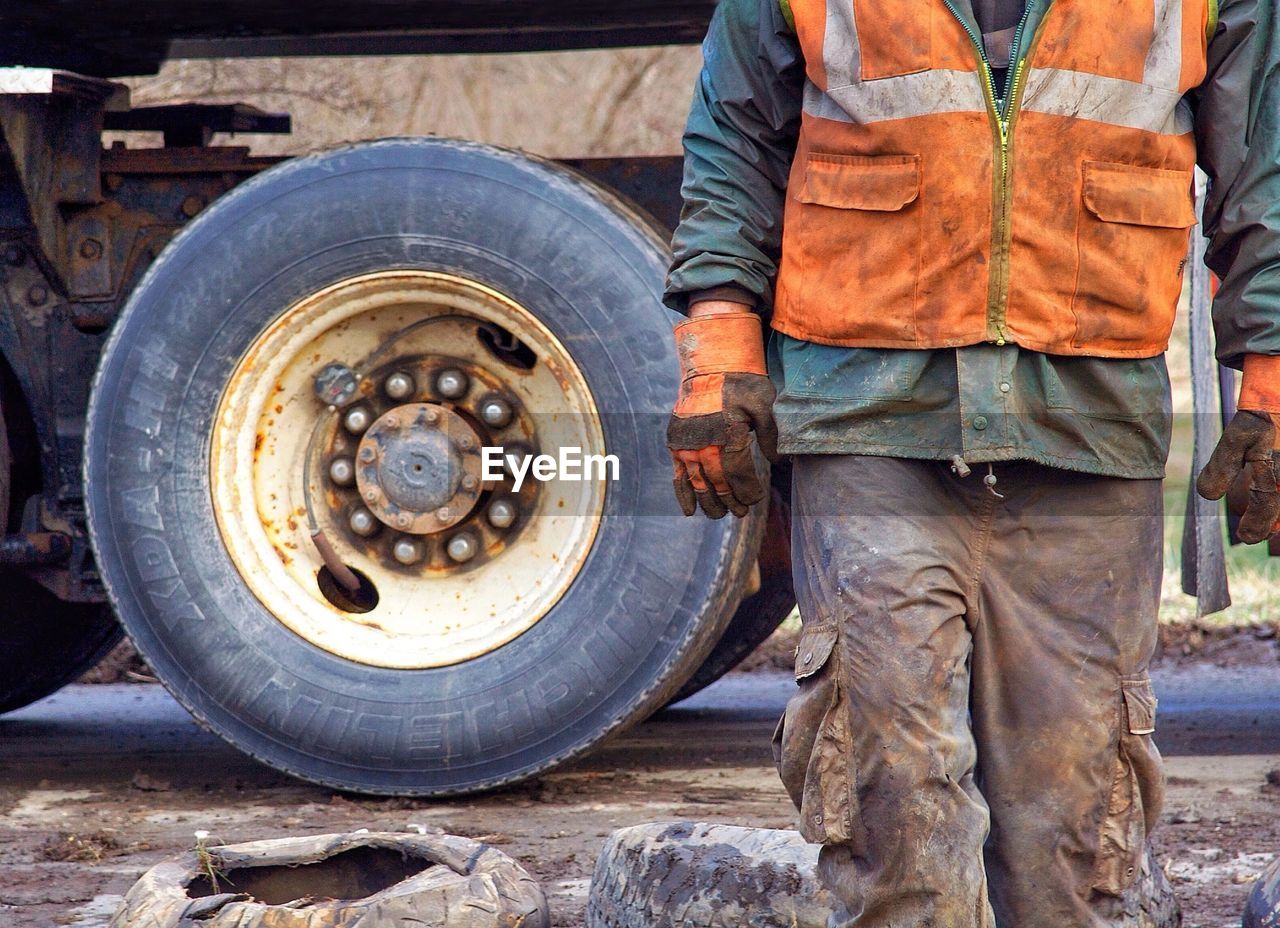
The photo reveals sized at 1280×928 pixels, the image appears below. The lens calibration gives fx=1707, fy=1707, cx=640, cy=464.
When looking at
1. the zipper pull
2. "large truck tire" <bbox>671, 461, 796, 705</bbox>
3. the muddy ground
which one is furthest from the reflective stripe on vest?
"large truck tire" <bbox>671, 461, 796, 705</bbox>

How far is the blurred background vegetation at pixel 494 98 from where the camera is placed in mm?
9664

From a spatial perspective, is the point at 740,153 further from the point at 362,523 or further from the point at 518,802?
the point at 518,802

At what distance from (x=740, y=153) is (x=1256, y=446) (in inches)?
33.7

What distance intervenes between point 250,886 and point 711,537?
1263 mm

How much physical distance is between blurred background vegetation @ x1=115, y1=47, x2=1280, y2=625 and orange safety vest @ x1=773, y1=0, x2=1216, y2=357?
24.1 ft

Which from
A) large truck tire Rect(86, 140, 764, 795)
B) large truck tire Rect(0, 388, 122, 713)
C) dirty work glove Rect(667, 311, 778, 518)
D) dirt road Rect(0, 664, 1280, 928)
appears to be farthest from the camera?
large truck tire Rect(0, 388, 122, 713)

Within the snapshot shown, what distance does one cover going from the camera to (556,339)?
12.5 ft

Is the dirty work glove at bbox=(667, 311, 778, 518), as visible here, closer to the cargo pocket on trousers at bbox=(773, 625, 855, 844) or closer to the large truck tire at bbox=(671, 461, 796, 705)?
the cargo pocket on trousers at bbox=(773, 625, 855, 844)

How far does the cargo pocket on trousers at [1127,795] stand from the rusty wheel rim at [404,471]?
1620 millimetres

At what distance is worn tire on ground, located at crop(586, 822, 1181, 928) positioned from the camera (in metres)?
2.77

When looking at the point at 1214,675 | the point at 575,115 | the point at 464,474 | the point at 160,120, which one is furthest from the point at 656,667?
the point at 575,115

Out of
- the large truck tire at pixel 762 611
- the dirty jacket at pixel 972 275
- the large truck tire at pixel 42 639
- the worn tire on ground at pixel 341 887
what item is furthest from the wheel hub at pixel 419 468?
the dirty jacket at pixel 972 275

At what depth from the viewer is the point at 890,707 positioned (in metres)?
2.28

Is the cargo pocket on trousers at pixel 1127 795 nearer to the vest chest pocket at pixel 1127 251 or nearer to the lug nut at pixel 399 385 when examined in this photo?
the vest chest pocket at pixel 1127 251
